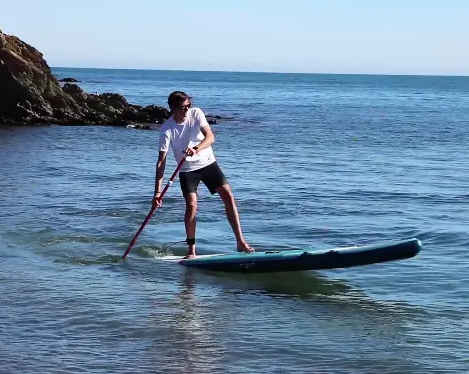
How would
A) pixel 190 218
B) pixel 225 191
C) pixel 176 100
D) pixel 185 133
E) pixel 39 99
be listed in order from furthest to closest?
1. pixel 39 99
2. pixel 190 218
3. pixel 225 191
4. pixel 185 133
5. pixel 176 100

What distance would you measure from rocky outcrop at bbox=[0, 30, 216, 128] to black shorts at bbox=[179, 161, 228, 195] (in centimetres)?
2672

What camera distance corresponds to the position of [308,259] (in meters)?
9.54

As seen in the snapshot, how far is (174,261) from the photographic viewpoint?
33.8ft

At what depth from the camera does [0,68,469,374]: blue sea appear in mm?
6848

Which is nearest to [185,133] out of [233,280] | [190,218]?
[190,218]

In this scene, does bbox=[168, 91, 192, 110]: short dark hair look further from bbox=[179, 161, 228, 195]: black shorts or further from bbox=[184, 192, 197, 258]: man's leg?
bbox=[184, 192, 197, 258]: man's leg

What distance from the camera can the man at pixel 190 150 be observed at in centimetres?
957

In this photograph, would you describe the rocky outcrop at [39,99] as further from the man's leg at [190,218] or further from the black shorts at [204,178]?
the black shorts at [204,178]

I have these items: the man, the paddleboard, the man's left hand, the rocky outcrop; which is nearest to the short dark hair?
the man

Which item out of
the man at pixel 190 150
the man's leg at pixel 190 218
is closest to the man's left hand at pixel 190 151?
the man at pixel 190 150

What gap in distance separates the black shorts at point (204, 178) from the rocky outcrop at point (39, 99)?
26.7 m

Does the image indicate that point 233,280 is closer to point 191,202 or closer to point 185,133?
point 191,202

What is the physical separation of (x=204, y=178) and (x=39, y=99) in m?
28.2

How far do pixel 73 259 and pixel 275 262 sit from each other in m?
2.40
